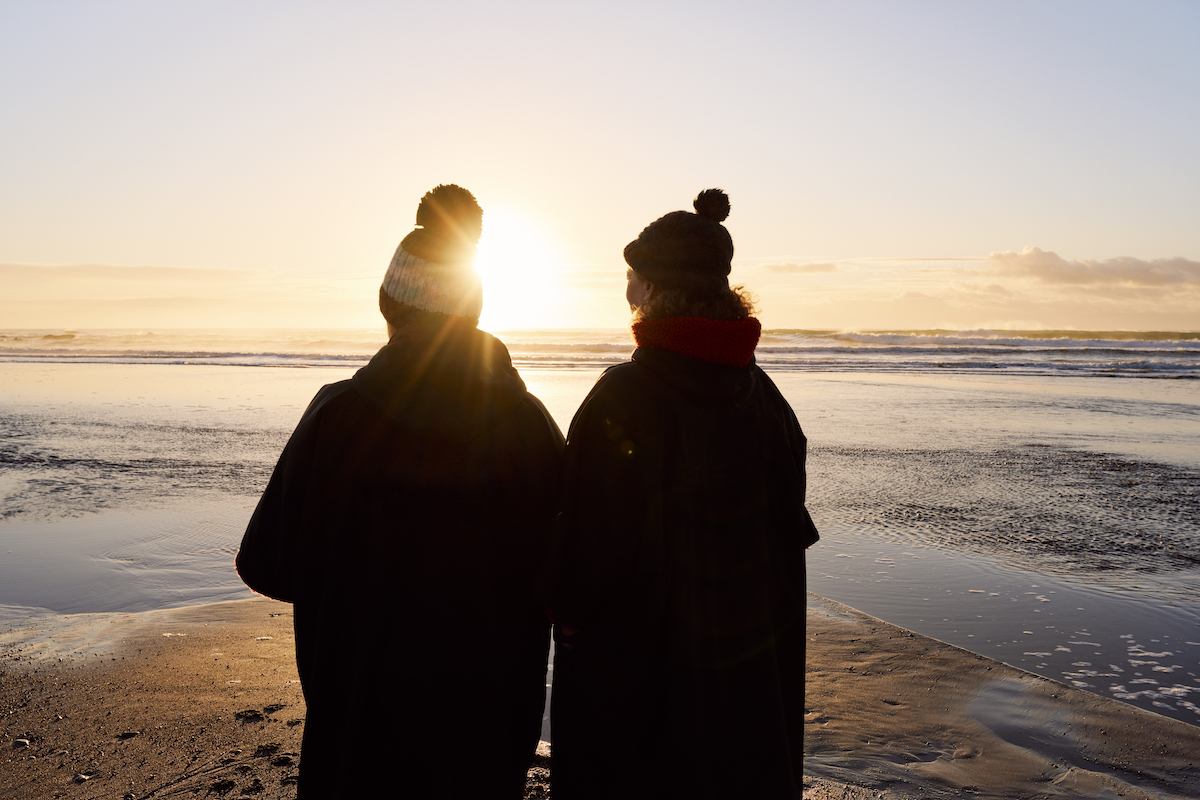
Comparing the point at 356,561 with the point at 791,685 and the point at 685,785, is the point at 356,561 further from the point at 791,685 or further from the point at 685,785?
the point at 791,685

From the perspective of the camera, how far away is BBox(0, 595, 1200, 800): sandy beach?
8.74ft

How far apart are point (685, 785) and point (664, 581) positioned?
0.48m

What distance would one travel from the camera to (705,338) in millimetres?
1818

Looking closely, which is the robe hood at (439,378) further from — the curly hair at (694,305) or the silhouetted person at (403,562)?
the curly hair at (694,305)

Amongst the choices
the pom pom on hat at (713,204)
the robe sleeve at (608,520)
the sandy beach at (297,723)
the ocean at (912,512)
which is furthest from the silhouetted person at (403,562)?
the ocean at (912,512)

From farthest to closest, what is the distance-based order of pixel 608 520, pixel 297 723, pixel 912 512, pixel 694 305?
pixel 912 512, pixel 297 723, pixel 694 305, pixel 608 520

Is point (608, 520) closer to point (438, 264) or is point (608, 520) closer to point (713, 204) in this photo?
point (438, 264)

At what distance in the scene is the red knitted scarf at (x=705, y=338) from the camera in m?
1.82

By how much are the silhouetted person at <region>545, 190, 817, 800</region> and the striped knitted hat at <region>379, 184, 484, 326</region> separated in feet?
1.38

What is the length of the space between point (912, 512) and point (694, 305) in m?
5.64

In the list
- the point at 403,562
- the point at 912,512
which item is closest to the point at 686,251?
the point at 403,562

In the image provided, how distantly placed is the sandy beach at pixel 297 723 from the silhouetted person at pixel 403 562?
3.19 ft

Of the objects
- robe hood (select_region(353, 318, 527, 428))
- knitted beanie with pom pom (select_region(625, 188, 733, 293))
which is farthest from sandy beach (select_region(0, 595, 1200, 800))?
knitted beanie with pom pom (select_region(625, 188, 733, 293))

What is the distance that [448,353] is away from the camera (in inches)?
72.3
